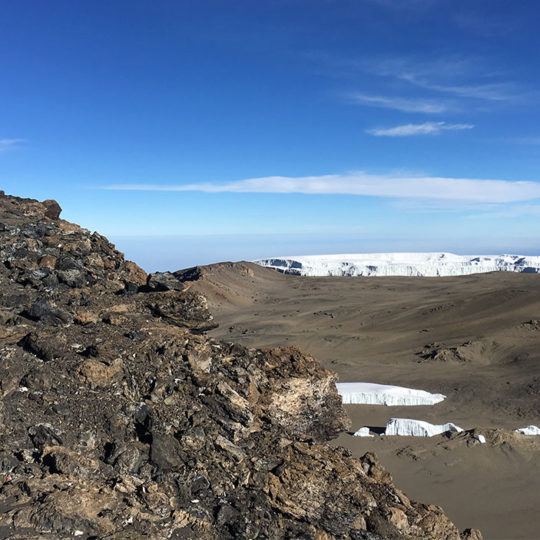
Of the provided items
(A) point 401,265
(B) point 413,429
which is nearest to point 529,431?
(B) point 413,429

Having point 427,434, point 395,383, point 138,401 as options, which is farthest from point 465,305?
point 138,401

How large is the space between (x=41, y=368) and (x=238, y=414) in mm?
2528

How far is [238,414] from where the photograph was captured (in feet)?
20.9

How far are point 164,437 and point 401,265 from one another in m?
85.8

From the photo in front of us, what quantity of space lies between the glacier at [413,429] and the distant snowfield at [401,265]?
2577 inches

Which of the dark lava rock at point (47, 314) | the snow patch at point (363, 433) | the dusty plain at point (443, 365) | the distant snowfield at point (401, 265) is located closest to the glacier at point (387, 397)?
the dusty plain at point (443, 365)

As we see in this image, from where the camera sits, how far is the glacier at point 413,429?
12156mm

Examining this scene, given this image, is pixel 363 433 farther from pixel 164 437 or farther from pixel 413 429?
pixel 164 437

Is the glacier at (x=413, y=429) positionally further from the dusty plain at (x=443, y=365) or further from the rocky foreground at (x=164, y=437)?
the rocky foreground at (x=164, y=437)

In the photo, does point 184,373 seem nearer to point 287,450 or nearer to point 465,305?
point 287,450

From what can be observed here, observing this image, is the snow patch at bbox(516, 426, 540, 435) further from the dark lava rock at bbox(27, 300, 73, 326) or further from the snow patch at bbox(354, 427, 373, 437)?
the dark lava rock at bbox(27, 300, 73, 326)

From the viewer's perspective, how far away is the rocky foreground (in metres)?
4.78

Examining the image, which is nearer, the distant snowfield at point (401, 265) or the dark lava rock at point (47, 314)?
the dark lava rock at point (47, 314)

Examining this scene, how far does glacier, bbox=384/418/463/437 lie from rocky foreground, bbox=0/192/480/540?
438 cm
